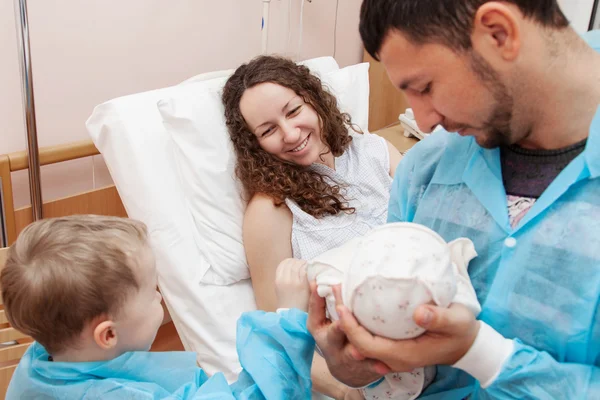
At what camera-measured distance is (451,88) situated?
86 cm

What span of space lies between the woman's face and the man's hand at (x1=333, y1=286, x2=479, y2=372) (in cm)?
103

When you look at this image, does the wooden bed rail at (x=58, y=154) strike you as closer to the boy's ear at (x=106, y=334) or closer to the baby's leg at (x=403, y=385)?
the boy's ear at (x=106, y=334)

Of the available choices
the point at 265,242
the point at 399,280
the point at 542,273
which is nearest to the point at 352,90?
the point at 265,242

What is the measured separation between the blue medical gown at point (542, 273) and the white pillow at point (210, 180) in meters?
0.91

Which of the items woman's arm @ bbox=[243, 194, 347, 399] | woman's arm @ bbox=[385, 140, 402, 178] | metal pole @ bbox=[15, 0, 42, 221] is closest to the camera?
metal pole @ bbox=[15, 0, 42, 221]

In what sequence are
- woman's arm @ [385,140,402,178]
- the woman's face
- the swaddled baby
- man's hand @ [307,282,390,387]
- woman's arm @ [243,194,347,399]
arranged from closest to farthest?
the swaddled baby, man's hand @ [307,282,390,387], woman's arm @ [243,194,347,399], the woman's face, woman's arm @ [385,140,402,178]

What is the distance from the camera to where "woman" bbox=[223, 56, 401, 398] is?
170cm

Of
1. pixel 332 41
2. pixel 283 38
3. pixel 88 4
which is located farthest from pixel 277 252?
pixel 332 41

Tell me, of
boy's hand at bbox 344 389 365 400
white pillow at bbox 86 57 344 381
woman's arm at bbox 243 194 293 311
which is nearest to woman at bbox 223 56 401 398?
woman's arm at bbox 243 194 293 311

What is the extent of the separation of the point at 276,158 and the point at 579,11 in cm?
143

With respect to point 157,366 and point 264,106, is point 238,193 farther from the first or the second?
point 157,366

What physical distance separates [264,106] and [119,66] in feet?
2.20

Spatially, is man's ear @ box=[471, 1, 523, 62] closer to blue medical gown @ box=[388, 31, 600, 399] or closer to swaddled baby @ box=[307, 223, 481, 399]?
blue medical gown @ box=[388, 31, 600, 399]

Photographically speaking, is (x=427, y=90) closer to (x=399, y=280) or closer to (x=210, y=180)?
(x=399, y=280)
